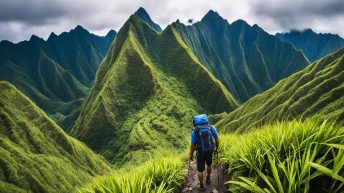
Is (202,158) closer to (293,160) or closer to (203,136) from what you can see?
(203,136)

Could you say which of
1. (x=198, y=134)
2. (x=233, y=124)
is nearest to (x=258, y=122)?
(x=233, y=124)

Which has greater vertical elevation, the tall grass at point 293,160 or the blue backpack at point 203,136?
the blue backpack at point 203,136

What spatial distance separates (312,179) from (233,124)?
130552mm

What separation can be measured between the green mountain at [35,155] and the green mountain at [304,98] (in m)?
62.4

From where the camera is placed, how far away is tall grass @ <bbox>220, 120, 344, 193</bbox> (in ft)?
20.3

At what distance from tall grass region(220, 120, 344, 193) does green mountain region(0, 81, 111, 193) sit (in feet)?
365

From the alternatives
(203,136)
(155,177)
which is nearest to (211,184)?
(203,136)

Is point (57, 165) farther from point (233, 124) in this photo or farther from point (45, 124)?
point (233, 124)

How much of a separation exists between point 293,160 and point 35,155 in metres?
Answer: 132

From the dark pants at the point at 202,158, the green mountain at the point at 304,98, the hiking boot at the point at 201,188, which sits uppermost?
the green mountain at the point at 304,98

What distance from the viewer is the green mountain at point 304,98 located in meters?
103

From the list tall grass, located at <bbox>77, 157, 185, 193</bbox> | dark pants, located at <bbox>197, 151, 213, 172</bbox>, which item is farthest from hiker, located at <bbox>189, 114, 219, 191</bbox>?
tall grass, located at <bbox>77, 157, 185, 193</bbox>

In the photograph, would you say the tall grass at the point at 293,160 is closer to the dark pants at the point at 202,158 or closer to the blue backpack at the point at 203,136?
the dark pants at the point at 202,158

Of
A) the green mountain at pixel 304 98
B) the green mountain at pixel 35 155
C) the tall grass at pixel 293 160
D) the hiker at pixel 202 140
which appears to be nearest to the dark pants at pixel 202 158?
the hiker at pixel 202 140
